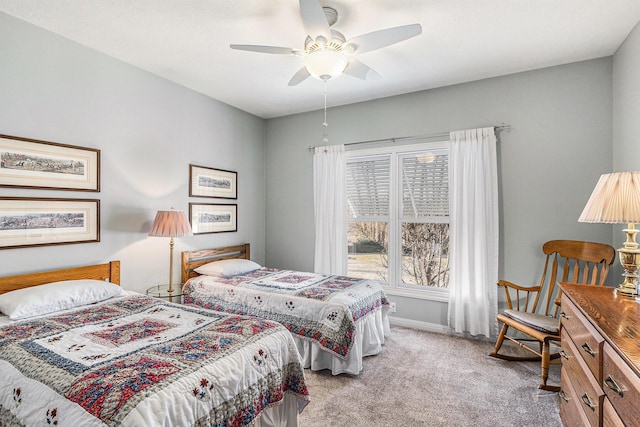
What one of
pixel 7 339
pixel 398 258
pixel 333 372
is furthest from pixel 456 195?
pixel 7 339

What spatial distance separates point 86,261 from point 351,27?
290 centimetres

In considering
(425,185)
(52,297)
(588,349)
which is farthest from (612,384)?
(52,297)

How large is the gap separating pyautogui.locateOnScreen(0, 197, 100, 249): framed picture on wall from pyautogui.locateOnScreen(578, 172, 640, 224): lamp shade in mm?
3677

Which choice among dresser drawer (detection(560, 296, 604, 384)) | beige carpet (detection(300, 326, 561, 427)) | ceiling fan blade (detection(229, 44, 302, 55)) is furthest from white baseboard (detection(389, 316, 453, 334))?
ceiling fan blade (detection(229, 44, 302, 55))

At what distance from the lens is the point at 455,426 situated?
6.81 ft

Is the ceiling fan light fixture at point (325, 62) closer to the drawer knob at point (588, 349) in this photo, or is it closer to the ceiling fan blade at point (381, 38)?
the ceiling fan blade at point (381, 38)

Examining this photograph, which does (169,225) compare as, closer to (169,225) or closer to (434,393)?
(169,225)

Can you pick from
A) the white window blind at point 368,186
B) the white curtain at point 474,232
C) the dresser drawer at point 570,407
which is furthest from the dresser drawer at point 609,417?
the white window blind at point 368,186

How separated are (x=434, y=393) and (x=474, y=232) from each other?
1.67 metres

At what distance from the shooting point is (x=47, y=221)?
2539 mm

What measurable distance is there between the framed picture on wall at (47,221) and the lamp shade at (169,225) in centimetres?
45

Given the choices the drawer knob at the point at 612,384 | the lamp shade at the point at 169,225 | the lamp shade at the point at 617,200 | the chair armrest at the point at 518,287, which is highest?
the lamp shade at the point at 617,200

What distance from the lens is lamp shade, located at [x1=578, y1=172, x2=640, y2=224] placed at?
178 cm

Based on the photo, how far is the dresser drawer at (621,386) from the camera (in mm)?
1028
